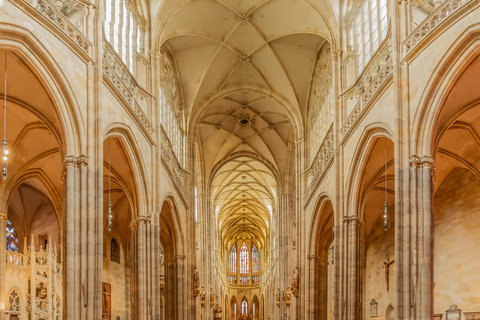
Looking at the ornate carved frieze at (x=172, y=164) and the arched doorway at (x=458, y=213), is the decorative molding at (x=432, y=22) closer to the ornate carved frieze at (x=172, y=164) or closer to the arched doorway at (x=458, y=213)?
the arched doorway at (x=458, y=213)

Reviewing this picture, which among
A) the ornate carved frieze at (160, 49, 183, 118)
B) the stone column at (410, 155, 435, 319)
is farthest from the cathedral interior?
the ornate carved frieze at (160, 49, 183, 118)

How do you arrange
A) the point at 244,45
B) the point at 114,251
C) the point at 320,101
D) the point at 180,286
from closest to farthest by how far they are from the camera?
Answer: the point at 180,286 → the point at 320,101 → the point at 114,251 → the point at 244,45

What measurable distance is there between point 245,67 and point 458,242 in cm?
1481

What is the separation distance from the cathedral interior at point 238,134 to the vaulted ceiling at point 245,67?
0.10 m

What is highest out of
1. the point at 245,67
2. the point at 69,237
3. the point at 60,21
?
the point at 245,67

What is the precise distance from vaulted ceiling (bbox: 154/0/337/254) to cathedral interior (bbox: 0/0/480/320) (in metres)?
0.10

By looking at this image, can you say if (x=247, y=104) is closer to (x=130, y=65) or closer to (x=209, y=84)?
(x=209, y=84)

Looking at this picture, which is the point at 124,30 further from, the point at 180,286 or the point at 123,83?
the point at 180,286

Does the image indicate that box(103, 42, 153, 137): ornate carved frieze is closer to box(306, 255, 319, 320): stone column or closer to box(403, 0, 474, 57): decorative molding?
box(403, 0, 474, 57): decorative molding

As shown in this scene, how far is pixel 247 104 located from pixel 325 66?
8807mm

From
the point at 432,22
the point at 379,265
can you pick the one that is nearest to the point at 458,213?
the point at 379,265

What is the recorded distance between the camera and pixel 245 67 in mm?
30438

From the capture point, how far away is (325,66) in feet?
87.5

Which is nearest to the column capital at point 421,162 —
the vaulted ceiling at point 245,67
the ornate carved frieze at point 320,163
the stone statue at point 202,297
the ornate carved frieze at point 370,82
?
the ornate carved frieze at point 370,82
